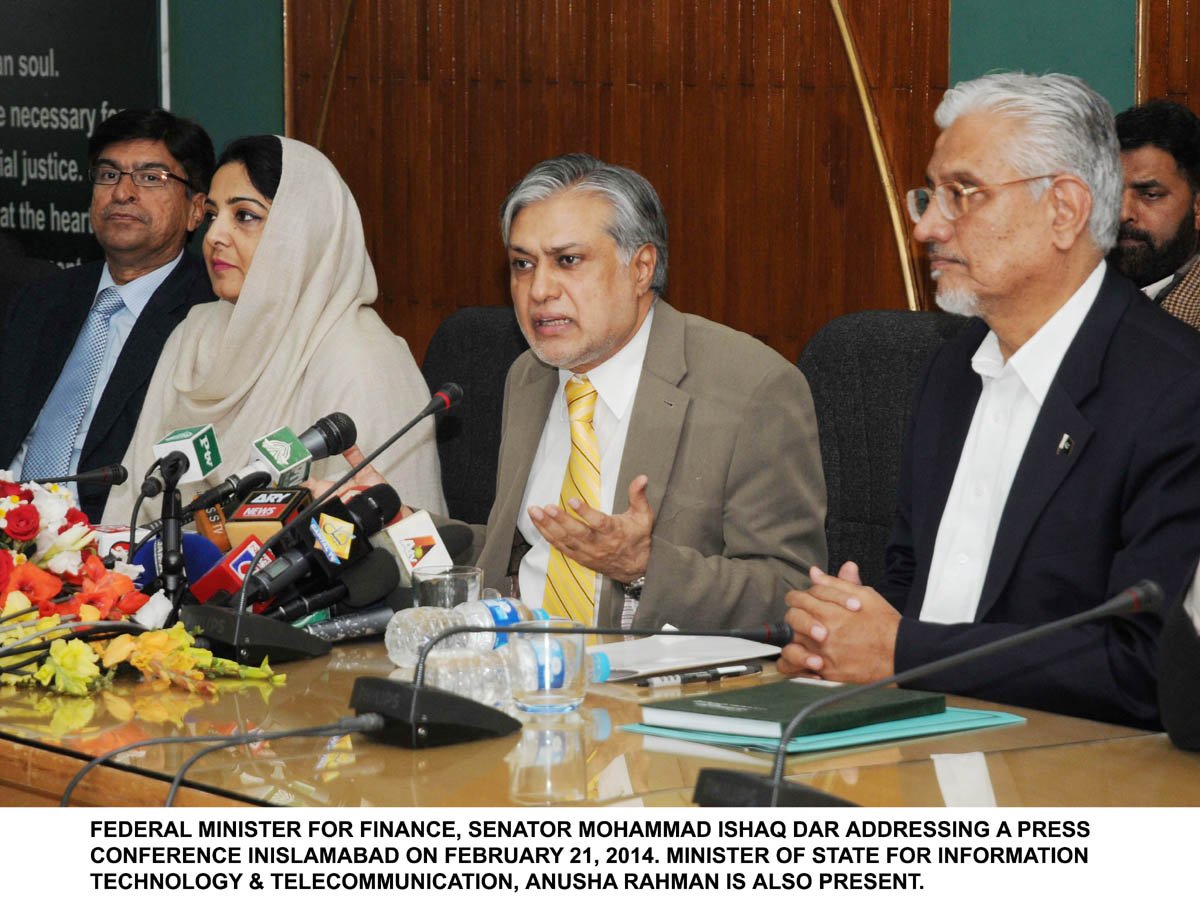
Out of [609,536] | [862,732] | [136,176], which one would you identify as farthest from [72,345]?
[862,732]

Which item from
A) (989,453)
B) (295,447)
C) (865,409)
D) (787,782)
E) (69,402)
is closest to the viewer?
(787,782)

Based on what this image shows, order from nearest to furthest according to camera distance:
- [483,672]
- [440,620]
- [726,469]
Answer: [483,672] < [440,620] < [726,469]

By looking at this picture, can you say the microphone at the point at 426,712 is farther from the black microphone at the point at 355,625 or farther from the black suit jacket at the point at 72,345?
the black suit jacket at the point at 72,345

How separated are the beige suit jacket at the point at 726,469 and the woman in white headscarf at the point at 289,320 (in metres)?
0.59

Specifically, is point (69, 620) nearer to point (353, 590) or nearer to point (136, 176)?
point (353, 590)

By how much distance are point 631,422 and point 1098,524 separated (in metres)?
0.92

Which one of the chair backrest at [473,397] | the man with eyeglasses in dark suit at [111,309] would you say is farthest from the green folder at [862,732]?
the man with eyeglasses in dark suit at [111,309]

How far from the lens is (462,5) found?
4281mm

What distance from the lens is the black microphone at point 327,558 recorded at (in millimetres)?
2115

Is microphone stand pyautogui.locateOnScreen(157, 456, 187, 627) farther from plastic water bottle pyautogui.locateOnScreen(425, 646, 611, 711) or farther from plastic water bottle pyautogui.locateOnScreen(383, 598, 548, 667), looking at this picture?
plastic water bottle pyautogui.locateOnScreen(425, 646, 611, 711)

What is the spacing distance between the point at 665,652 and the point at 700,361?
82cm

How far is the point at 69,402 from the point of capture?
3947 mm

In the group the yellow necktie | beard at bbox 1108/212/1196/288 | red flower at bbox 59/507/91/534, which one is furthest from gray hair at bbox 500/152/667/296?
beard at bbox 1108/212/1196/288
